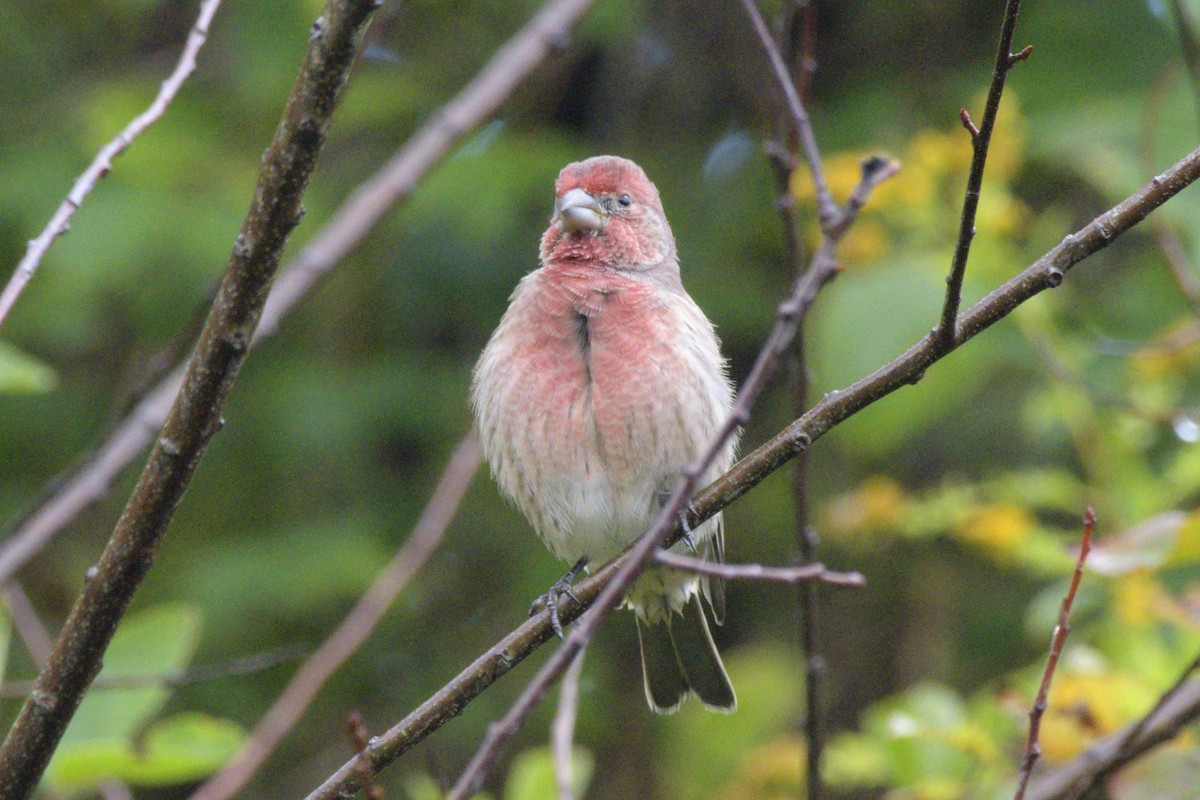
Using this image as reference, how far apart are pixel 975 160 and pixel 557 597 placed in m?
1.81

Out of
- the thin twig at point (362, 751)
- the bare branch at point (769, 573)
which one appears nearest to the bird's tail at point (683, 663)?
the thin twig at point (362, 751)

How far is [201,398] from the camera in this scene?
2312 millimetres

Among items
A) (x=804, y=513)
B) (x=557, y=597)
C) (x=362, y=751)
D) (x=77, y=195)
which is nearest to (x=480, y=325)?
(x=557, y=597)

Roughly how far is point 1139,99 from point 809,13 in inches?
102

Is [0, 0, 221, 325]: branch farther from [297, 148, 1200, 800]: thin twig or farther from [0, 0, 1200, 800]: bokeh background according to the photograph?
[0, 0, 1200, 800]: bokeh background

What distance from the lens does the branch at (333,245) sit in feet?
11.2

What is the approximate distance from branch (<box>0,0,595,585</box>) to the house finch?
1.90 feet

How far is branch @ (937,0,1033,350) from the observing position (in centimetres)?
215

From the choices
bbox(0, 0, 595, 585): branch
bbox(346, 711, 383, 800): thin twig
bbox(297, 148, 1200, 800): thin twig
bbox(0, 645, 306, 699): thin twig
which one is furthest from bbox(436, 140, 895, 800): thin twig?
bbox(0, 0, 595, 585): branch

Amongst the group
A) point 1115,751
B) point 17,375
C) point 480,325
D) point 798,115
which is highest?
point 480,325

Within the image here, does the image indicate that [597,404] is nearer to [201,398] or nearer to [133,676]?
[133,676]

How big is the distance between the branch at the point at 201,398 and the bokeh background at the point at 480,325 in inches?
124

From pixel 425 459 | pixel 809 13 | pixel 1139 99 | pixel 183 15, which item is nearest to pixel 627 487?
pixel 809 13

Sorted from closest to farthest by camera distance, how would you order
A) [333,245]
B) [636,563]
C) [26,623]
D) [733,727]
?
[636,563] → [26,623] → [333,245] → [733,727]
